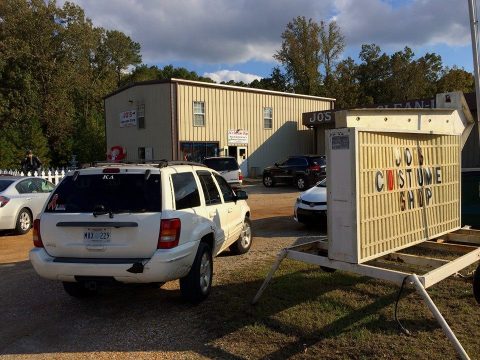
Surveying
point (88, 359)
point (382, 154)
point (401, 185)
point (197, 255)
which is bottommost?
point (88, 359)

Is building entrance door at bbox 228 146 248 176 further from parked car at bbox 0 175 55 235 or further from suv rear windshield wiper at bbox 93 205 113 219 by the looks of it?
suv rear windshield wiper at bbox 93 205 113 219

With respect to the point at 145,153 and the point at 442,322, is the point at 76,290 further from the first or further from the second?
the point at 145,153

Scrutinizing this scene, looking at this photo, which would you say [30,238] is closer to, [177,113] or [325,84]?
[177,113]

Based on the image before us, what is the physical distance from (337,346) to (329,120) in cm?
2766

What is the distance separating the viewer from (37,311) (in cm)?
563

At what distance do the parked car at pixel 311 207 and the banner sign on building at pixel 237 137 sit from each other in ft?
64.0

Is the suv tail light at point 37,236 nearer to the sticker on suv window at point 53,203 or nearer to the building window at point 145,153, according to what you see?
the sticker on suv window at point 53,203

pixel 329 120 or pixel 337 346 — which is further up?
pixel 329 120

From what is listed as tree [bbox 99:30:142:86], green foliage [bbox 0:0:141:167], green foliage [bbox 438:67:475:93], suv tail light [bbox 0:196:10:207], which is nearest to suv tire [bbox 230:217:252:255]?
suv tail light [bbox 0:196:10:207]

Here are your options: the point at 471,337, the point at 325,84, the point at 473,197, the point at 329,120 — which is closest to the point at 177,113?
the point at 329,120

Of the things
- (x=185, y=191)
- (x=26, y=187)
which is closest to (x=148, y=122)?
(x=26, y=187)

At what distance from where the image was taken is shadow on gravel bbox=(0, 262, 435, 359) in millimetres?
4570

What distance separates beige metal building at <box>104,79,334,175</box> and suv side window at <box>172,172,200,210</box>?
70.6ft

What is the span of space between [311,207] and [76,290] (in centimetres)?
593
